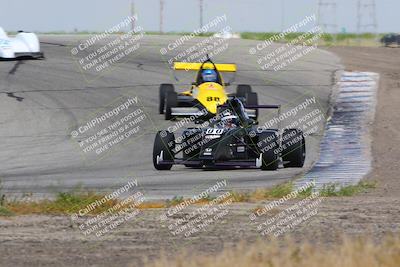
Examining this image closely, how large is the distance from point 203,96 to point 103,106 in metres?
4.90

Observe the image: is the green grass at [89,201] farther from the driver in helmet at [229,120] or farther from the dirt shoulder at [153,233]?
the driver in helmet at [229,120]

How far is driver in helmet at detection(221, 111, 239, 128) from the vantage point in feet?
62.2

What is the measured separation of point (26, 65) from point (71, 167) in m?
16.1

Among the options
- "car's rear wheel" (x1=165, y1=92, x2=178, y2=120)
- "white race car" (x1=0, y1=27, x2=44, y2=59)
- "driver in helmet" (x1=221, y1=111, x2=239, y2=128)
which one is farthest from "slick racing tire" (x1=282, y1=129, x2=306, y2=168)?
"white race car" (x1=0, y1=27, x2=44, y2=59)

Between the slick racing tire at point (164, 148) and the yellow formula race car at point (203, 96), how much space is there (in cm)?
486

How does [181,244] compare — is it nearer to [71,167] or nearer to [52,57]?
[71,167]

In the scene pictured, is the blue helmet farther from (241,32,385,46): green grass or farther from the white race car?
(241,32,385,46): green grass

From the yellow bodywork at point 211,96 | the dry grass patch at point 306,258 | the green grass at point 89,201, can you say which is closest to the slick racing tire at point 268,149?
the green grass at point 89,201

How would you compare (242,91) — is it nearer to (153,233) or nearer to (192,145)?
(192,145)

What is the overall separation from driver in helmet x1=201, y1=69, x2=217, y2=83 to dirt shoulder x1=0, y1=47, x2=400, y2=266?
32.4ft

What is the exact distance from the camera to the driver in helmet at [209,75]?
2473 cm

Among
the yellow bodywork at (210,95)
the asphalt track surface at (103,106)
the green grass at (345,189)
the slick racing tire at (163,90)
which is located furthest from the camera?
the slick racing tire at (163,90)

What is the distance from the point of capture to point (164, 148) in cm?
1870

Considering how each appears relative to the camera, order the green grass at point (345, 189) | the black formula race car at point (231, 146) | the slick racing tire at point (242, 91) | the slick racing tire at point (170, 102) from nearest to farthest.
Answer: the green grass at point (345, 189), the black formula race car at point (231, 146), the slick racing tire at point (170, 102), the slick racing tire at point (242, 91)
